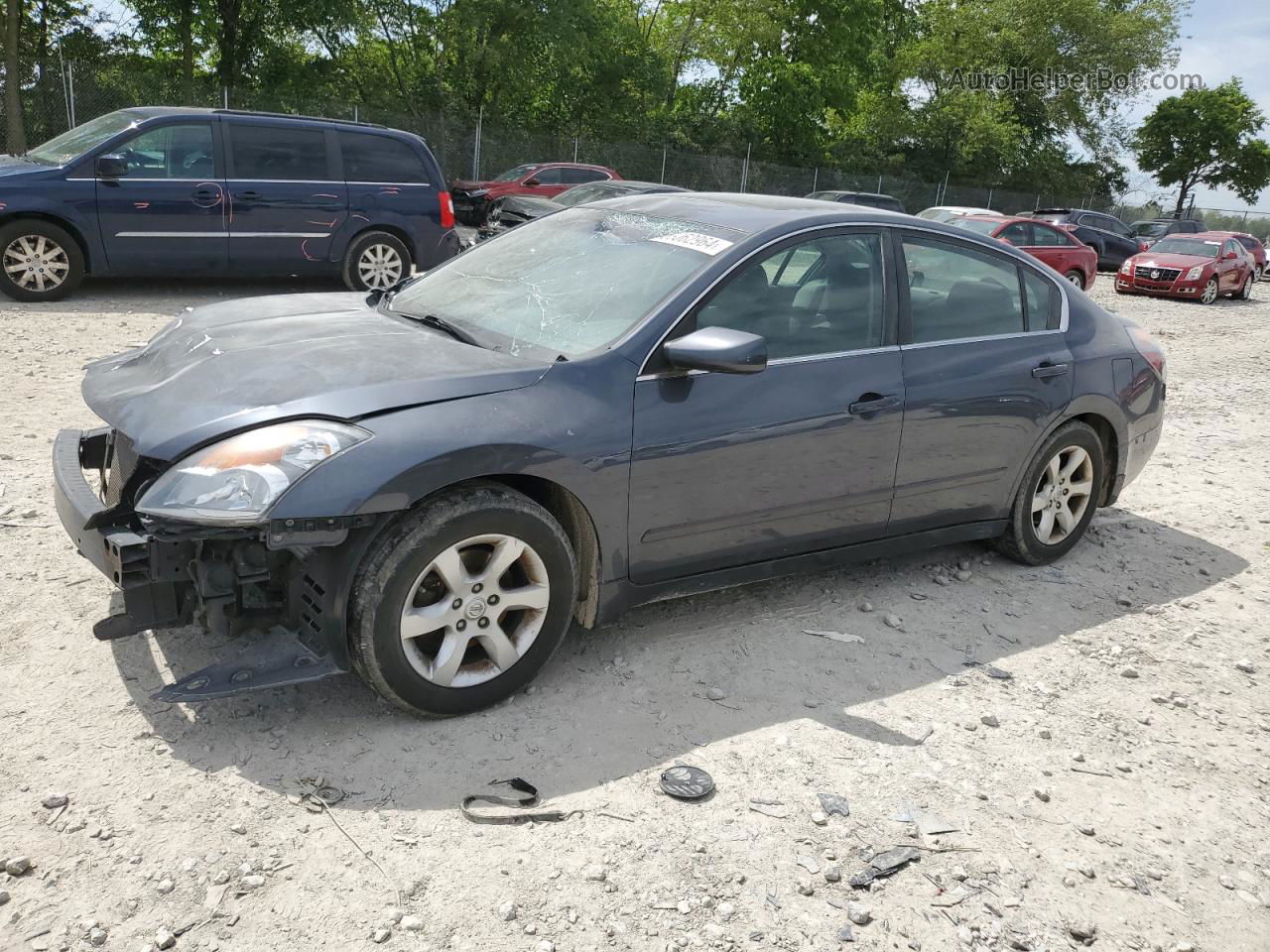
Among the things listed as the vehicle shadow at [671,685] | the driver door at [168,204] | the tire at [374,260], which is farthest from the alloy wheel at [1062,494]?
the driver door at [168,204]

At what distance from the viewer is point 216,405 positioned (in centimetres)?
320

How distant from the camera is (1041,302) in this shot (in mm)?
4930

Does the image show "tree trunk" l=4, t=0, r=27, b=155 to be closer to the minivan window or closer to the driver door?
the minivan window

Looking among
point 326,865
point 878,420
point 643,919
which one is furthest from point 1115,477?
point 326,865

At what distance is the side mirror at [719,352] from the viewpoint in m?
3.47

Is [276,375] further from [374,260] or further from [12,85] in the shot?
[12,85]

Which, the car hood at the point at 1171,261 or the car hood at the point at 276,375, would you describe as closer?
the car hood at the point at 276,375

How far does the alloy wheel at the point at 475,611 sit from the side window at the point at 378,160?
27.3ft

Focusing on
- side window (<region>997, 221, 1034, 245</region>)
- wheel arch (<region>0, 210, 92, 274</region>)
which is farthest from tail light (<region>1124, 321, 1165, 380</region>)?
side window (<region>997, 221, 1034, 245</region>)

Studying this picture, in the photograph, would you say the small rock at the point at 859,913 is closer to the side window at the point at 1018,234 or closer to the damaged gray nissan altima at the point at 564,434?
the damaged gray nissan altima at the point at 564,434

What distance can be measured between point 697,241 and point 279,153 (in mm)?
7608

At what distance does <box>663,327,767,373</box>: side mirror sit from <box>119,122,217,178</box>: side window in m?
7.88

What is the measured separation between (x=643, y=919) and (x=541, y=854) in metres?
0.35

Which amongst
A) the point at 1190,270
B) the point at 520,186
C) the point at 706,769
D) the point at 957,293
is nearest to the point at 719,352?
the point at 706,769
